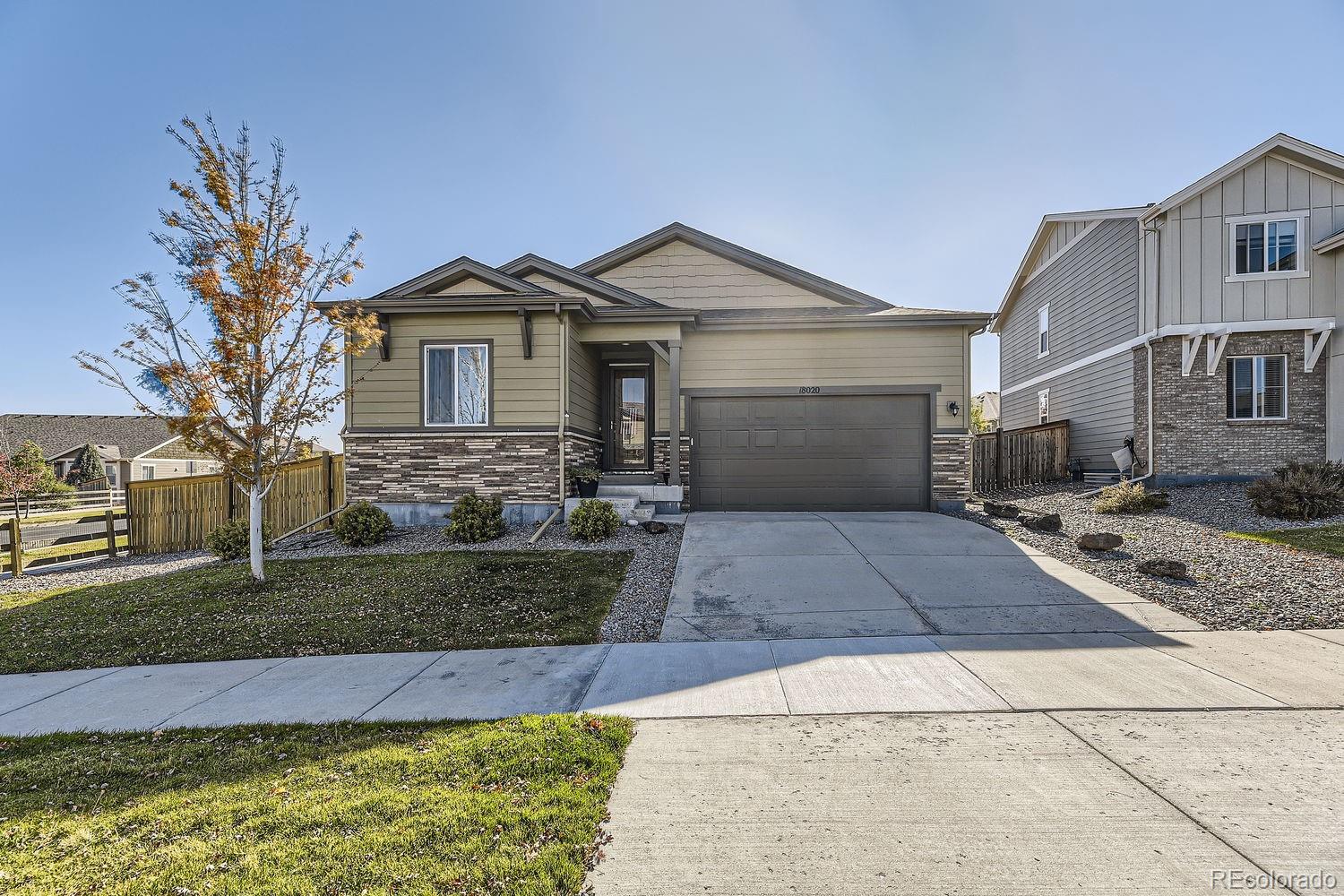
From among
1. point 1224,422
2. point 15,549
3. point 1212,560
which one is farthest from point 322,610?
point 1224,422

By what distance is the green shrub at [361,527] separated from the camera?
9234 mm

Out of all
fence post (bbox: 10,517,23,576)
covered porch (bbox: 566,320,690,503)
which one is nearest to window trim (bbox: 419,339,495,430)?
covered porch (bbox: 566,320,690,503)

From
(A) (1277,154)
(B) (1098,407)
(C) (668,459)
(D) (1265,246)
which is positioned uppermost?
(A) (1277,154)

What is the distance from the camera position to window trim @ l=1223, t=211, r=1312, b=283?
491 inches

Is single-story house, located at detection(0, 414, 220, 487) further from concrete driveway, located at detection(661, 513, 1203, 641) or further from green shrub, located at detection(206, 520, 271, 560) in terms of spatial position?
concrete driveway, located at detection(661, 513, 1203, 641)

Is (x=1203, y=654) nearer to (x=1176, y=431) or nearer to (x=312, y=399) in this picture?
(x=312, y=399)

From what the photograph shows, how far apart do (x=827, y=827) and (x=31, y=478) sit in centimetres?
3417

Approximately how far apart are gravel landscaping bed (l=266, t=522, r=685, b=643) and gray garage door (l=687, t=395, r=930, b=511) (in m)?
2.24

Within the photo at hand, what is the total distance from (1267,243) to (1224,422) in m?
4.07

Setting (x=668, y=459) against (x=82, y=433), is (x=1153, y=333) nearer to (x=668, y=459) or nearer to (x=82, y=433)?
(x=668, y=459)

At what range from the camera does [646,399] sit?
12.8 meters

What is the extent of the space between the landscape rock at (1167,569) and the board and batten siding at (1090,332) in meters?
8.93

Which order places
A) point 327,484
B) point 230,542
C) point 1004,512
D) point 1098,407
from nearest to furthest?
1. point 230,542
2. point 1004,512
3. point 327,484
4. point 1098,407

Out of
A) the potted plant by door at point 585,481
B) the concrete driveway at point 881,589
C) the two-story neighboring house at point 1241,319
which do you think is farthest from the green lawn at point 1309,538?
the potted plant by door at point 585,481
